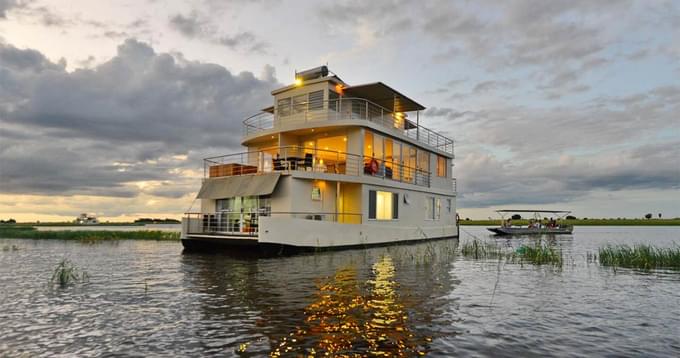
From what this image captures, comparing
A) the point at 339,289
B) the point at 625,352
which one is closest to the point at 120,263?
the point at 339,289

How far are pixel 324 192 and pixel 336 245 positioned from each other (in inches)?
114

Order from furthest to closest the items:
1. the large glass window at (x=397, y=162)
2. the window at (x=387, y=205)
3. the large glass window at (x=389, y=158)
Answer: the large glass window at (x=397, y=162)
the large glass window at (x=389, y=158)
the window at (x=387, y=205)

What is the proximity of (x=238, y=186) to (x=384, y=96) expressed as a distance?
427 inches

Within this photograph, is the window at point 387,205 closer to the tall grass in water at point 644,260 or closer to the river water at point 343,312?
the river water at point 343,312

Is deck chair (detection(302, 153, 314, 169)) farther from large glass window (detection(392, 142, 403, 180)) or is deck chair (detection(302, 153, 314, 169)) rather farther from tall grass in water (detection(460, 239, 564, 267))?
tall grass in water (detection(460, 239, 564, 267))

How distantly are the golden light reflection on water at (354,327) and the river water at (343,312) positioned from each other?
3 cm

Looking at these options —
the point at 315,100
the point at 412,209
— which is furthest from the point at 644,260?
the point at 315,100

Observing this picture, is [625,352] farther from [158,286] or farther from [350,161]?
[350,161]

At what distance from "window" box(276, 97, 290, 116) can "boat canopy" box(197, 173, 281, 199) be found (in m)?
6.41

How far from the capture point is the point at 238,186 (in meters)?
20.4

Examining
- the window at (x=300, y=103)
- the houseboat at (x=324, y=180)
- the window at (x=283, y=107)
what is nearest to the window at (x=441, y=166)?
the houseboat at (x=324, y=180)

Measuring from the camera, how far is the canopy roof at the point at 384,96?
2472 centimetres

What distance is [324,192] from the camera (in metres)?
21.4

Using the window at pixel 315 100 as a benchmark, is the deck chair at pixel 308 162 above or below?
below
